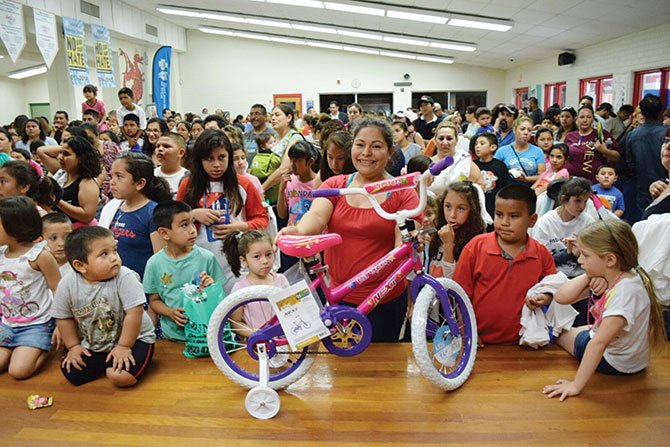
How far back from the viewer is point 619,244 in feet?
6.82

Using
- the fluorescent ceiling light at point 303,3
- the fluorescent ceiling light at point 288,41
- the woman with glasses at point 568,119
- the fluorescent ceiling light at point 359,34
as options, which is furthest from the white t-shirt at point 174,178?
the fluorescent ceiling light at point 288,41

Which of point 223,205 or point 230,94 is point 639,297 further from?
point 230,94

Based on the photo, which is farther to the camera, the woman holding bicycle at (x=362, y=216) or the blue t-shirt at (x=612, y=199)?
the blue t-shirt at (x=612, y=199)

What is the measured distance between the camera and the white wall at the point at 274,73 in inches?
661

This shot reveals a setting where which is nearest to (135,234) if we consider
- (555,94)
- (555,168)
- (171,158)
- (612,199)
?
(171,158)

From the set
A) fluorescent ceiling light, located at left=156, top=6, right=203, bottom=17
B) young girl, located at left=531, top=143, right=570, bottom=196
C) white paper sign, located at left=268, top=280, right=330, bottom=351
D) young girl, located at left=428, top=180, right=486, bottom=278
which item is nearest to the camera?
white paper sign, located at left=268, top=280, right=330, bottom=351

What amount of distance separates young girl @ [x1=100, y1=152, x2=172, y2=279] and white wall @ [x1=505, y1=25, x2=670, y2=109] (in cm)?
868

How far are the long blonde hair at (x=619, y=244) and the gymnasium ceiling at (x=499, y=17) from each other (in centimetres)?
643

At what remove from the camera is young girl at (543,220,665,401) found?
6.71 feet

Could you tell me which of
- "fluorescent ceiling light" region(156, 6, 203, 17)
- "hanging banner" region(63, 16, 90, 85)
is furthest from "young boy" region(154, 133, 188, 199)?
"fluorescent ceiling light" region(156, 6, 203, 17)

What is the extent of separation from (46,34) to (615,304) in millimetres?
9226

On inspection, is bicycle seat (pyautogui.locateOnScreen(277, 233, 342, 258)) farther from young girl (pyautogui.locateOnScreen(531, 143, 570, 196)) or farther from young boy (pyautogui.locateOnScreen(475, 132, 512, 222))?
young girl (pyautogui.locateOnScreen(531, 143, 570, 196))

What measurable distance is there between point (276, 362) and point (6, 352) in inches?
53.4

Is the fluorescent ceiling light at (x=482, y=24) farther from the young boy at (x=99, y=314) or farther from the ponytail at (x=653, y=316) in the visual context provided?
the young boy at (x=99, y=314)
